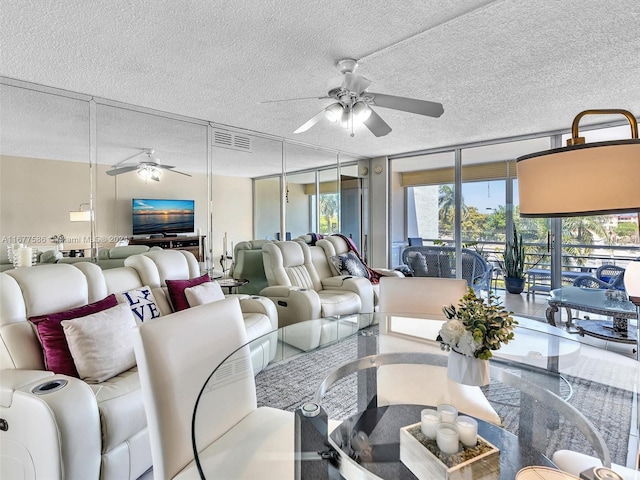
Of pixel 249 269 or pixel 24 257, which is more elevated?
pixel 24 257

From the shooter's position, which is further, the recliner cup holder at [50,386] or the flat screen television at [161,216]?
the flat screen television at [161,216]

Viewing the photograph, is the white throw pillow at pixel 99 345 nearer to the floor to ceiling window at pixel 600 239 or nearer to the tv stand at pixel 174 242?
the tv stand at pixel 174 242

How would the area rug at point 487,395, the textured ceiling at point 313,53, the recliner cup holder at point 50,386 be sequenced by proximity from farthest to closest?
1. the textured ceiling at point 313,53
2. the area rug at point 487,395
3. the recliner cup holder at point 50,386

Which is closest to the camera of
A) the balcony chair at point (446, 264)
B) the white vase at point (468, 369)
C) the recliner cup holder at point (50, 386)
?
the white vase at point (468, 369)

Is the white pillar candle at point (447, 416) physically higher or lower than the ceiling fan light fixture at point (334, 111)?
lower

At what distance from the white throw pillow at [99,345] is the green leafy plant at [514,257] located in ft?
15.4

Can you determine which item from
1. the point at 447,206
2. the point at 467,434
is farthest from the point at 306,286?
the point at 467,434

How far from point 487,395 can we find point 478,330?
0.77 meters

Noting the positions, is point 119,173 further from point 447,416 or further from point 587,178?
point 587,178

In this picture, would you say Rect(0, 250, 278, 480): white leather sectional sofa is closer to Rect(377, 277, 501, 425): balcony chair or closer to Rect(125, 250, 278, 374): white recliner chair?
Rect(125, 250, 278, 374): white recliner chair

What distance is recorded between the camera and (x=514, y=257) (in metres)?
4.71

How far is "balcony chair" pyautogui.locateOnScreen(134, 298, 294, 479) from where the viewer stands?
3.67 ft

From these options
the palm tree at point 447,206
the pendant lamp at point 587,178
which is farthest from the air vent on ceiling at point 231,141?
the pendant lamp at point 587,178

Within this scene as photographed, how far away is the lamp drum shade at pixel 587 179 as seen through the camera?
2.94 ft
